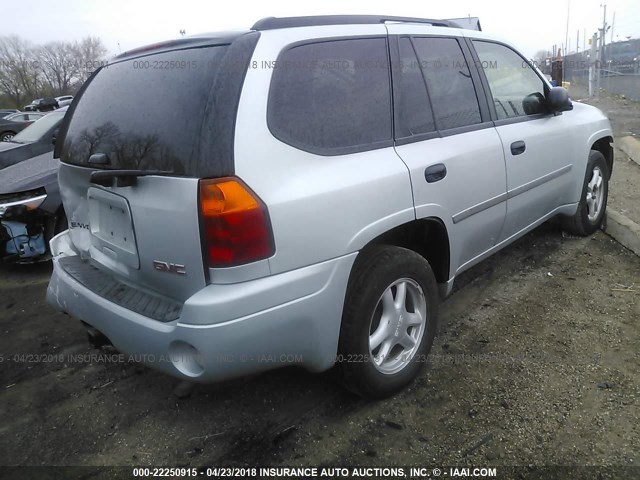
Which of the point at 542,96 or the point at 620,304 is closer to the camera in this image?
the point at 620,304

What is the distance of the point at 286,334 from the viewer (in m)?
2.00

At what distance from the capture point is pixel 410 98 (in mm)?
2598

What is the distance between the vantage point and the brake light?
6.03 ft

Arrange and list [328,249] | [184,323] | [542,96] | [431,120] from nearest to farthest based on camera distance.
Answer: [184,323]
[328,249]
[431,120]
[542,96]

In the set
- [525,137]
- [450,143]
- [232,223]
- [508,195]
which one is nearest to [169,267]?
[232,223]

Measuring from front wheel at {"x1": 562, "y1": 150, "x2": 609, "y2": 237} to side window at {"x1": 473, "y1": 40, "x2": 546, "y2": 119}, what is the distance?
1.02 m

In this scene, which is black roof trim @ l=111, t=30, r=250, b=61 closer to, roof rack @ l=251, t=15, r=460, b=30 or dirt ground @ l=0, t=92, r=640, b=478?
roof rack @ l=251, t=15, r=460, b=30

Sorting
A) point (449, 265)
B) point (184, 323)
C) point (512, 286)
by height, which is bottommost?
point (512, 286)

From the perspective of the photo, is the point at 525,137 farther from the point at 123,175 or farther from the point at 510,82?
the point at 123,175

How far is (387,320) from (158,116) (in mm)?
1430

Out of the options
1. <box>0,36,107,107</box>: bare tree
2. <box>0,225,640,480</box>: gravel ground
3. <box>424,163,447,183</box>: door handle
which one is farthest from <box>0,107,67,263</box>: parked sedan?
<box>0,36,107,107</box>: bare tree

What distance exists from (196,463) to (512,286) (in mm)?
2641

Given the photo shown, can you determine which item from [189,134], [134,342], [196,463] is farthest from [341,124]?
[196,463]

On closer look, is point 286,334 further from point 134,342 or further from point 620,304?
point 620,304
